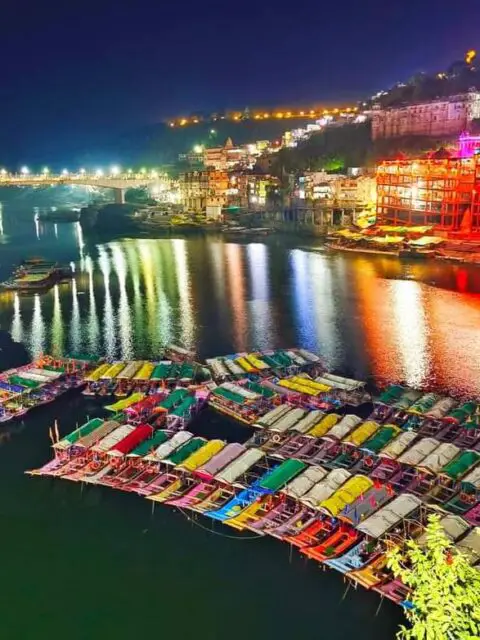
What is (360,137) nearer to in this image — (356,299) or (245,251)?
(245,251)

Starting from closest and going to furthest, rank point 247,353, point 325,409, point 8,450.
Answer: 1. point 8,450
2. point 325,409
3. point 247,353

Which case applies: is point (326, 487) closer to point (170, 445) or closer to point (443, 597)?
point (170, 445)

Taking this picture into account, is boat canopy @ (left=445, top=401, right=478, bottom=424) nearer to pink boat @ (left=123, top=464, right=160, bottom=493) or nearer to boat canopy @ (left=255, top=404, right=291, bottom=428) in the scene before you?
boat canopy @ (left=255, top=404, right=291, bottom=428)

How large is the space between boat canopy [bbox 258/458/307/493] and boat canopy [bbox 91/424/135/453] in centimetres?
421

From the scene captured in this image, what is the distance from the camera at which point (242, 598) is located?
11.3 meters

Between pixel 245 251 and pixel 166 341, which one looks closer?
pixel 166 341

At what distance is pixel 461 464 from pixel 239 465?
5.06 metres

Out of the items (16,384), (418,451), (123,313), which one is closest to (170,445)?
(418,451)

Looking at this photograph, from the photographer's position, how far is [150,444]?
15.6 meters

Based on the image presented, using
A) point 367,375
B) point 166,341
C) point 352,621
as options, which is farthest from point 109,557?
point 166,341

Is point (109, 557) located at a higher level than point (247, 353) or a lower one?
lower

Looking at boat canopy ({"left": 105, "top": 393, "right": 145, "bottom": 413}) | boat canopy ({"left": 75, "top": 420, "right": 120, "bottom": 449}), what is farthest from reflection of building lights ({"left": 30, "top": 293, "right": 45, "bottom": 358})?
boat canopy ({"left": 75, "top": 420, "right": 120, "bottom": 449})

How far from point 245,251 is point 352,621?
4087 cm

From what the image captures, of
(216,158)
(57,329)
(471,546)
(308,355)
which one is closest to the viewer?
(471,546)
